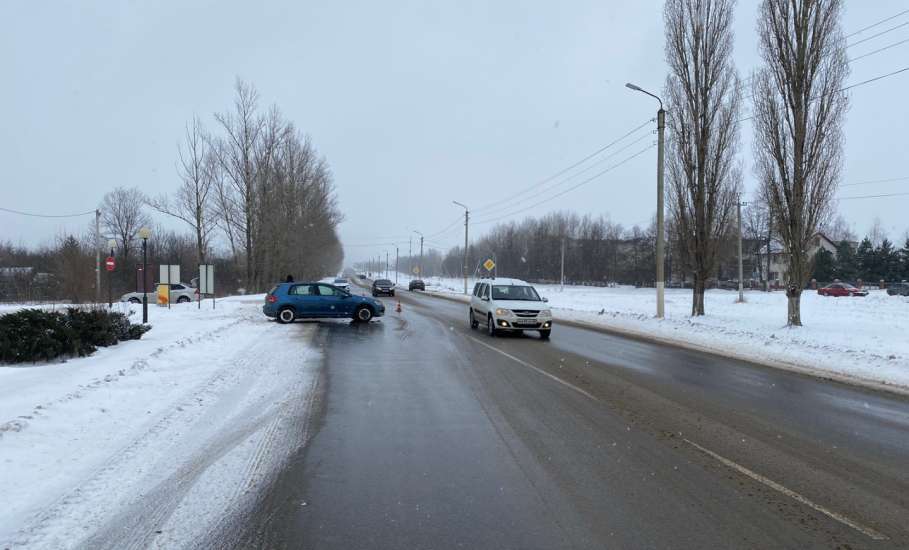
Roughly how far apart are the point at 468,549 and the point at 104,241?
244ft

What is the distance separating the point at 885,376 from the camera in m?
11.0

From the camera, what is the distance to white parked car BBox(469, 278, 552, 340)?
16750 millimetres

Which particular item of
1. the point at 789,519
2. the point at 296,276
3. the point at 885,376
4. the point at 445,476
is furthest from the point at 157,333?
the point at 296,276

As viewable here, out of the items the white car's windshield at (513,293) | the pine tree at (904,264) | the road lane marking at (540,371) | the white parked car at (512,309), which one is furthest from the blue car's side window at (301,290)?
the pine tree at (904,264)

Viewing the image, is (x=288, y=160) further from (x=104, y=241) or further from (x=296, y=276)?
(x=104, y=241)

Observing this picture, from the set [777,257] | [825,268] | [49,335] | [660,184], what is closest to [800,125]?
[660,184]

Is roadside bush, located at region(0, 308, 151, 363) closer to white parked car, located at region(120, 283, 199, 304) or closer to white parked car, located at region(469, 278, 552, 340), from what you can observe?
white parked car, located at region(469, 278, 552, 340)

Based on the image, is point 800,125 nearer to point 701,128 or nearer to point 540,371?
point 701,128

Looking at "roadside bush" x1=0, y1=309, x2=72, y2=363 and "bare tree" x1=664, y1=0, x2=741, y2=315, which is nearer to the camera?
"roadside bush" x1=0, y1=309, x2=72, y2=363

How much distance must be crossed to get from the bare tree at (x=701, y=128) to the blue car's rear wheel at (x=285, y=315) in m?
15.8

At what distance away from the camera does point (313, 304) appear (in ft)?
72.3

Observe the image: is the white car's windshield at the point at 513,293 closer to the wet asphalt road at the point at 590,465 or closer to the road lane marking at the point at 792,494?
the wet asphalt road at the point at 590,465

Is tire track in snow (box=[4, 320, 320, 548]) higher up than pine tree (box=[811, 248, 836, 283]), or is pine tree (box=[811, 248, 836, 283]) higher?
pine tree (box=[811, 248, 836, 283])

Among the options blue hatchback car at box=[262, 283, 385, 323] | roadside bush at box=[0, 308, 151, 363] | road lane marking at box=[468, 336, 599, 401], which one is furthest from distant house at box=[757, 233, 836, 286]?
roadside bush at box=[0, 308, 151, 363]
